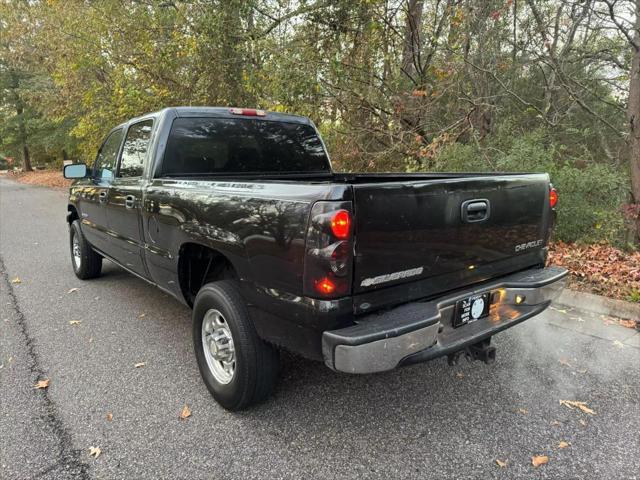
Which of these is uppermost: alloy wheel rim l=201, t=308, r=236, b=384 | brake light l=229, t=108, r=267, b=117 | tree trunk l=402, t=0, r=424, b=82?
tree trunk l=402, t=0, r=424, b=82

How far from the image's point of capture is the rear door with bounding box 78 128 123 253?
15.1ft

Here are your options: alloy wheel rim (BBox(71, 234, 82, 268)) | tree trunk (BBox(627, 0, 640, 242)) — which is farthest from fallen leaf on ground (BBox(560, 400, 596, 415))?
alloy wheel rim (BBox(71, 234, 82, 268))

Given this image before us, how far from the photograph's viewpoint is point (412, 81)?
888cm

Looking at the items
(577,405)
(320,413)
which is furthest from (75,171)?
(577,405)

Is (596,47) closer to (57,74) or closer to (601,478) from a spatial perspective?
(601,478)

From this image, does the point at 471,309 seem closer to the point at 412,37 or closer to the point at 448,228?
the point at 448,228

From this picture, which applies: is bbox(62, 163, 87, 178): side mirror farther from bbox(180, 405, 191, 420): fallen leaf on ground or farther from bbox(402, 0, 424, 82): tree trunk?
bbox(402, 0, 424, 82): tree trunk

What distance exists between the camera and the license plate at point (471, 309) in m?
2.55

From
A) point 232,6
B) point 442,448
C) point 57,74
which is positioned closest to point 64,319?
point 442,448

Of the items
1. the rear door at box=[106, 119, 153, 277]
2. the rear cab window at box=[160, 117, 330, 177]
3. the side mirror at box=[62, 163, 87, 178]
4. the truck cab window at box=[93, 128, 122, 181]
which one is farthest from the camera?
the side mirror at box=[62, 163, 87, 178]

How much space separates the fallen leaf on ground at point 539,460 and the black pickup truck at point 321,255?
0.59 m

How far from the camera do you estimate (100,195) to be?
Result: 4.69 m

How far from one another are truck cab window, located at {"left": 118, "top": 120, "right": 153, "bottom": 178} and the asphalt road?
1.47 metres

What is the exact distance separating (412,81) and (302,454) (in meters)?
7.95
